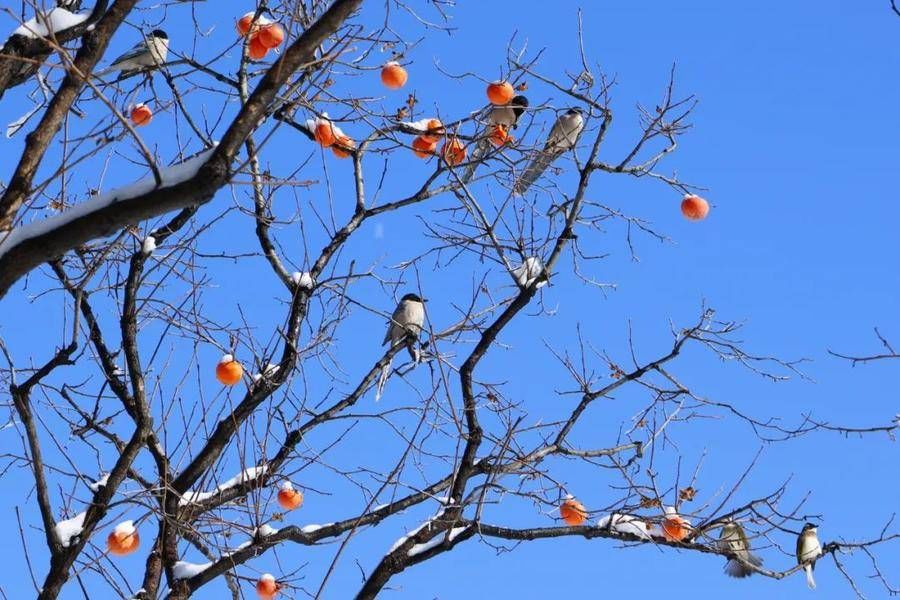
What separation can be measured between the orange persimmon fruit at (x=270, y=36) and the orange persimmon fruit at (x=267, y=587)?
2.34 m

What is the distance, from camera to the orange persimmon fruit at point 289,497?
15.7ft

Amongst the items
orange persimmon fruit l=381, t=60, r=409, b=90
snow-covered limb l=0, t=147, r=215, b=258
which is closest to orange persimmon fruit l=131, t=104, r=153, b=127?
orange persimmon fruit l=381, t=60, r=409, b=90

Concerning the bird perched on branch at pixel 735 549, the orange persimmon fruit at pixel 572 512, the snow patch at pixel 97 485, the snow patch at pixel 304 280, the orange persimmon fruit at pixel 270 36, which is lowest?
the bird perched on branch at pixel 735 549

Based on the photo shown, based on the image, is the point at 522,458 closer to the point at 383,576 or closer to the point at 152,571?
the point at 383,576

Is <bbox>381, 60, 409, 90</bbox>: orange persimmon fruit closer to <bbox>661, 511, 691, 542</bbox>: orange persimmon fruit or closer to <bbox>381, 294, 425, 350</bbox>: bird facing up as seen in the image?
<bbox>381, 294, 425, 350</bbox>: bird facing up

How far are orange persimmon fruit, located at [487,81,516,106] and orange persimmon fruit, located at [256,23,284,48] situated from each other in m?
1.01

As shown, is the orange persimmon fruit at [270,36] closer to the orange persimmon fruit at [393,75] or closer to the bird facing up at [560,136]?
the orange persimmon fruit at [393,75]

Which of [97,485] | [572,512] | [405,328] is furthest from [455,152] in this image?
[97,485]

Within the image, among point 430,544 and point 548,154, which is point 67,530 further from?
point 548,154

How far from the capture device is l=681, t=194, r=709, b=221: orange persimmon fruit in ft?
17.8

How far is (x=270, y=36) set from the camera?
187 inches

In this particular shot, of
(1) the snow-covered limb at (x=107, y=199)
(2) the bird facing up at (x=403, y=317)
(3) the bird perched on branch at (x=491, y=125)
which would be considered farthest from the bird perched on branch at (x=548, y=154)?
(1) the snow-covered limb at (x=107, y=199)

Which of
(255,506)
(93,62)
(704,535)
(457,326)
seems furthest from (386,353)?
(93,62)

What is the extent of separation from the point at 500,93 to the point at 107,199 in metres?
2.79
